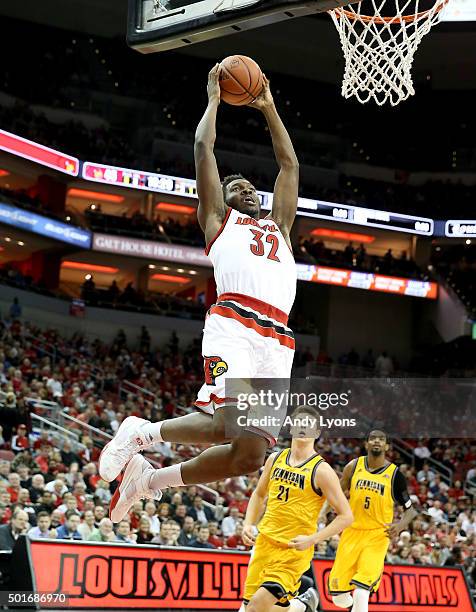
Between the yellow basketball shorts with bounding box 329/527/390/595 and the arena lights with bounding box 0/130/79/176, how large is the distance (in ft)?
57.8

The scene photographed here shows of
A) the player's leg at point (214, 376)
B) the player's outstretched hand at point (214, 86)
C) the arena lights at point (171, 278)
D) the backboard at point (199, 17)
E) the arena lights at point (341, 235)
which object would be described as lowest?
the player's leg at point (214, 376)

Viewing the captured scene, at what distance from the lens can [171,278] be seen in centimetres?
3359

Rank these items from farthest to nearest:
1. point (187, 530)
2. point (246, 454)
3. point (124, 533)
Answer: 1. point (187, 530)
2. point (124, 533)
3. point (246, 454)

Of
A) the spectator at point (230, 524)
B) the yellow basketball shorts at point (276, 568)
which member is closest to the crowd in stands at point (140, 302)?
the spectator at point (230, 524)

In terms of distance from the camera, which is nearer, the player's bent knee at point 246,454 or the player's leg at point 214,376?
the player's bent knee at point 246,454

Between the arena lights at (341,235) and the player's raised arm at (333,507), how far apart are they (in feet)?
86.5

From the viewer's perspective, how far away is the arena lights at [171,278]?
33469 millimetres

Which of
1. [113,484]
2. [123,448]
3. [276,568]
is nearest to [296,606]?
[276,568]

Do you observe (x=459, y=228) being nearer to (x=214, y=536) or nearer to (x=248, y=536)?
(x=214, y=536)

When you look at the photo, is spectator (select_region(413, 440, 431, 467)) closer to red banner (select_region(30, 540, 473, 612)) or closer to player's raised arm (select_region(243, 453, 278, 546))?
red banner (select_region(30, 540, 473, 612))

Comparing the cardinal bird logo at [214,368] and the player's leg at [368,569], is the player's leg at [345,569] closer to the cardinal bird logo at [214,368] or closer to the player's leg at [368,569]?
the player's leg at [368,569]

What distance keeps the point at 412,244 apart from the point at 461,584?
22.9m

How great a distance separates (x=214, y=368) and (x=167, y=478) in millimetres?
831

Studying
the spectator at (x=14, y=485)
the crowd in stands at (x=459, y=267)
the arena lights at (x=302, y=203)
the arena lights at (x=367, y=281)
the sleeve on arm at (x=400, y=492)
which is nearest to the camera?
the sleeve on arm at (x=400, y=492)
